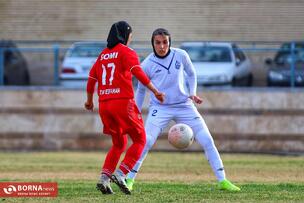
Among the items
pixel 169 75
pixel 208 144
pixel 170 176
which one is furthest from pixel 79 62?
pixel 208 144

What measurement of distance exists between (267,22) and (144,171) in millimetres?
15274

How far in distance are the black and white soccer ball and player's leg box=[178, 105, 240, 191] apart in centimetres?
23

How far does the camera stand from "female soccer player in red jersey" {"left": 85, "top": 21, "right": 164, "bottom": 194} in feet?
37.0

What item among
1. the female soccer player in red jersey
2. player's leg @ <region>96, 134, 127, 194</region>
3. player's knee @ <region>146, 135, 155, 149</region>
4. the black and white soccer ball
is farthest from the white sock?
player's leg @ <region>96, 134, 127, 194</region>

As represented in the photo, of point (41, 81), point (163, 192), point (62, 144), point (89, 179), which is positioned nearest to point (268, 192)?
point (163, 192)

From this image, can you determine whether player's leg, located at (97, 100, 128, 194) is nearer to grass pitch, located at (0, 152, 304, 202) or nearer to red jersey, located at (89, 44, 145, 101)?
red jersey, located at (89, 44, 145, 101)

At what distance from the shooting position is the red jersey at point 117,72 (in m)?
11.3

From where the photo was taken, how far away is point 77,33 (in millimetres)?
31156

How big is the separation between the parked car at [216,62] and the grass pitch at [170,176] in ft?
8.08

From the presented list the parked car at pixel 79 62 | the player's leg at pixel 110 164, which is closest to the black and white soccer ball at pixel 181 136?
the player's leg at pixel 110 164

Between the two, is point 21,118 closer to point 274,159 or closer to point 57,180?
point 274,159

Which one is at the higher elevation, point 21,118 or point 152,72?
point 152,72

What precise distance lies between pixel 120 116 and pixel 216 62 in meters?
12.1

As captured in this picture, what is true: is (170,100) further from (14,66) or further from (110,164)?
(14,66)
